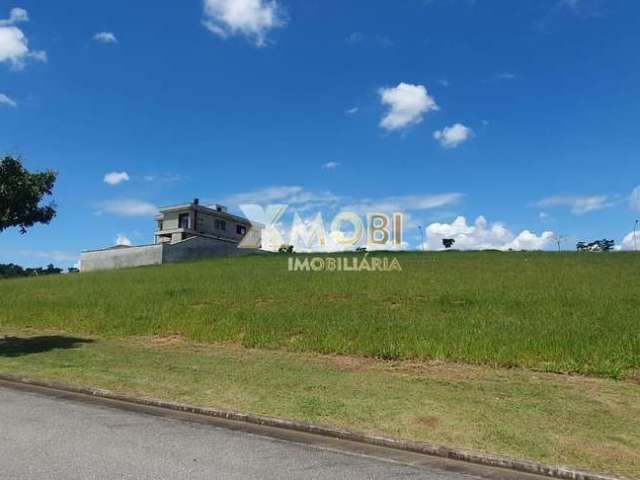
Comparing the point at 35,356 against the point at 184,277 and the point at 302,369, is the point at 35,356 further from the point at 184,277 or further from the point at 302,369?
the point at 184,277

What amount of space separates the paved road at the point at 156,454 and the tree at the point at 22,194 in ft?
29.6

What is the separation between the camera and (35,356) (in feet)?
45.3

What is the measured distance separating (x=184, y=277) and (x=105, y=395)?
2471 cm

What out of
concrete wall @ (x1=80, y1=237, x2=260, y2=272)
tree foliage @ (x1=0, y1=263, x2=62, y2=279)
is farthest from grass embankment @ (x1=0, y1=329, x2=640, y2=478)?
tree foliage @ (x1=0, y1=263, x2=62, y2=279)

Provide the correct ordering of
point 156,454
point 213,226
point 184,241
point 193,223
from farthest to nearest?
point 213,226 < point 193,223 < point 184,241 < point 156,454

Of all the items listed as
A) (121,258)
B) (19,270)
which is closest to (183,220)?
(121,258)

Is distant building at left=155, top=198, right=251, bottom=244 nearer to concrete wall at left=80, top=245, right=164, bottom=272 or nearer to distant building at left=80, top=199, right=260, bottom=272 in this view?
distant building at left=80, top=199, right=260, bottom=272

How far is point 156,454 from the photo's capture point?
584cm

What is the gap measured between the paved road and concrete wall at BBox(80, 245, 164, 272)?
48.8 metres

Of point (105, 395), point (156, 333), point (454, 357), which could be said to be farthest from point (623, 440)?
point (156, 333)

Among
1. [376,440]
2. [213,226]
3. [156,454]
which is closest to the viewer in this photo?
[156,454]

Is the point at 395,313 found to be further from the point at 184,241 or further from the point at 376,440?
the point at 184,241

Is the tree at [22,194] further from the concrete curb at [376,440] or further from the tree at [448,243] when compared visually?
the tree at [448,243]

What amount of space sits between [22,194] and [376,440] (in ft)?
42.1
